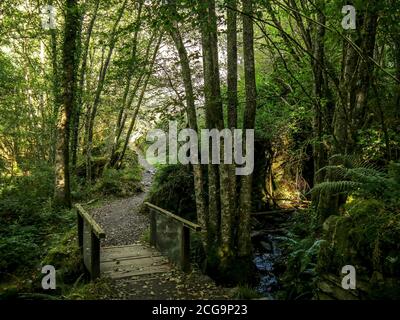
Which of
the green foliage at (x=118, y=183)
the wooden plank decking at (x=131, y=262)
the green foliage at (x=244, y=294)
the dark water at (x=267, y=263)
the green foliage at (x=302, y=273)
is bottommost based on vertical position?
the dark water at (x=267, y=263)

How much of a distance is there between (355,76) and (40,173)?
11.3 meters

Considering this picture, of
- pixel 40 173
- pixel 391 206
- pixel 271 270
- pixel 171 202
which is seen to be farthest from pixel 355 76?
pixel 40 173

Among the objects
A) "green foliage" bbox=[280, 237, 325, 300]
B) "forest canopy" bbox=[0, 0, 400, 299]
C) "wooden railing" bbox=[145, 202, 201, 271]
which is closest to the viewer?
"forest canopy" bbox=[0, 0, 400, 299]

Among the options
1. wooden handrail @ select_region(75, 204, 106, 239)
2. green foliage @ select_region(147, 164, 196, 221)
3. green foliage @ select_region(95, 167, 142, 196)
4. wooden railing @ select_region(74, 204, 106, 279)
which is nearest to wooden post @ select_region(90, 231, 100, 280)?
wooden railing @ select_region(74, 204, 106, 279)

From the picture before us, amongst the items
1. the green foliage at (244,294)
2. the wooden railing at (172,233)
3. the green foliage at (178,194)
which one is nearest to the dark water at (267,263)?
the green foliage at (244,294)

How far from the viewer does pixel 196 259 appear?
7434mm

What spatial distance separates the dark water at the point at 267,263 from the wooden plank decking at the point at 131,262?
78.0 inches

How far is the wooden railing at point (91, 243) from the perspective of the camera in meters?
5.86

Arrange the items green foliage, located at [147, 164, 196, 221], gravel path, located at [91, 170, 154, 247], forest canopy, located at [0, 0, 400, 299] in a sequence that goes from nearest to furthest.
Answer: forest canopy, located at [0, 0, 400, 299], gravel path, located at [91, 170, 154, 247], green foliage, located at [147, 164, 196, 221]

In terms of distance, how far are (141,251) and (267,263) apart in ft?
9.70

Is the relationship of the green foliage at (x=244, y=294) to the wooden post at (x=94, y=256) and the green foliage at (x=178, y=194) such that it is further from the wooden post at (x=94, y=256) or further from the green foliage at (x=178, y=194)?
the green foliage at (x=178, y=194)

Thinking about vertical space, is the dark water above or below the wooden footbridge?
below

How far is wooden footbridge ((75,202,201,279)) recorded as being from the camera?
19.6 feet

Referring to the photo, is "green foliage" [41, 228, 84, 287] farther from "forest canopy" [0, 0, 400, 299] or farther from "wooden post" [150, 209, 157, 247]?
"wooden post" [150, 209, 157, 247]
